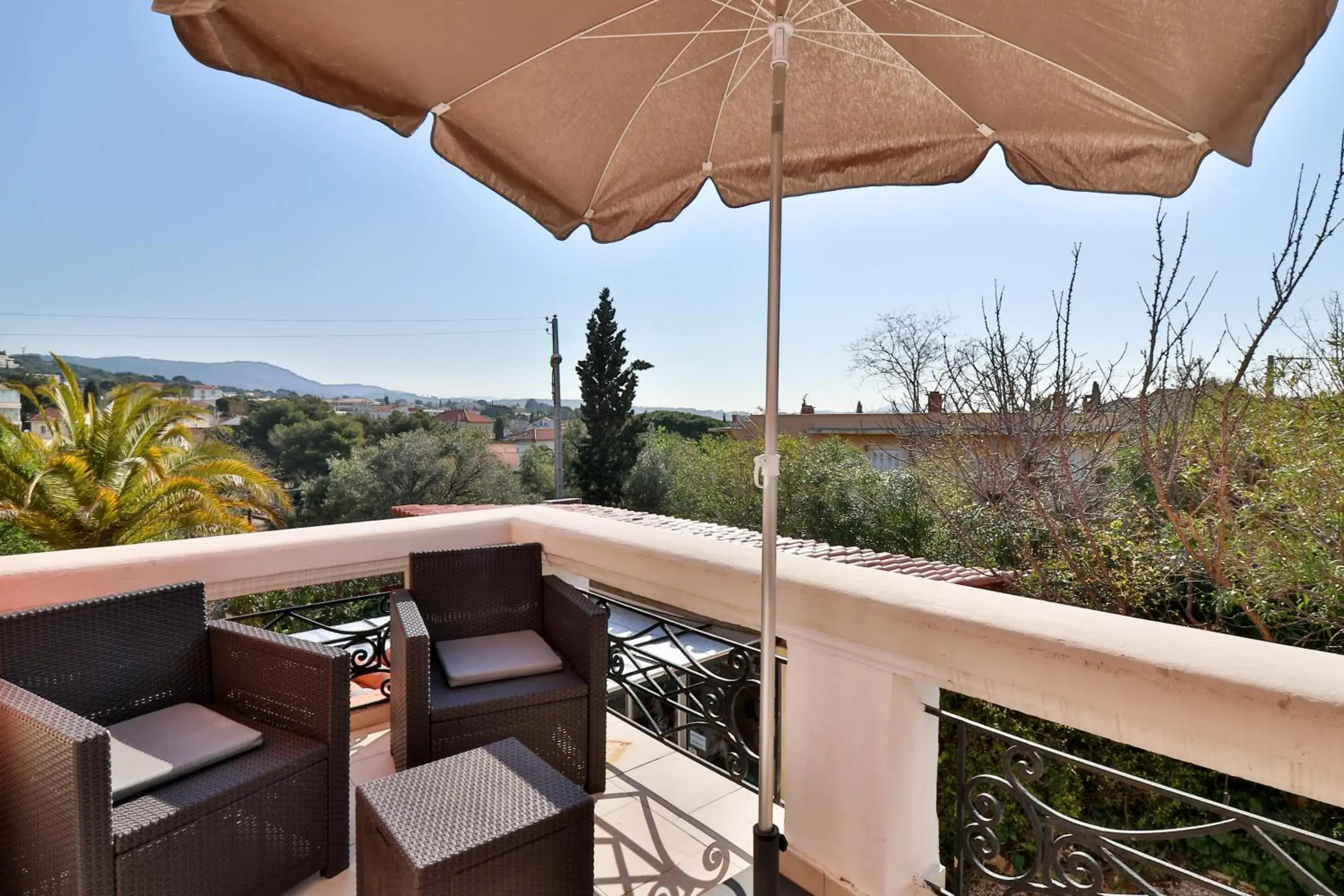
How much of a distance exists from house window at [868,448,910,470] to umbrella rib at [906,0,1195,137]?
1415 cm

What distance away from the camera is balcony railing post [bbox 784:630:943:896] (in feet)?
5.34

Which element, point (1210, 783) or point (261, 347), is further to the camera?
point (261, 347)

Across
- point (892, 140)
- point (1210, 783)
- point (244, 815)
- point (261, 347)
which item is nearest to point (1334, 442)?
point (1210, 783)

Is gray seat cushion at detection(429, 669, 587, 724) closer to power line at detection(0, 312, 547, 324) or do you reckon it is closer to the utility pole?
the utility pole

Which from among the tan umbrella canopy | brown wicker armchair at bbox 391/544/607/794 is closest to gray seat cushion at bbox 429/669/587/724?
brown wicker armchair at bbox 391/544/607/794

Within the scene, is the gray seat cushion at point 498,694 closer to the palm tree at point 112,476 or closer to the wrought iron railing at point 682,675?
the wrought iron railing at point 682,675

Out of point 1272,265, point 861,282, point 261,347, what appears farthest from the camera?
Result: point 261,347

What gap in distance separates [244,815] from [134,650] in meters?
0.60

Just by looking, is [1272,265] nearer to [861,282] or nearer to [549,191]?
[549,191]

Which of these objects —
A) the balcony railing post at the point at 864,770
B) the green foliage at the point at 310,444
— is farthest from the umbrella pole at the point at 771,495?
the green foliage at the point at 310,444

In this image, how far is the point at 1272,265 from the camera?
6465mm

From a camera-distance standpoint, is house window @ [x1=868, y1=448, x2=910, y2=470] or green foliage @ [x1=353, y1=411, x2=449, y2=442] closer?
house window @ [x1=868, y1=448, x2=910, y2=470]

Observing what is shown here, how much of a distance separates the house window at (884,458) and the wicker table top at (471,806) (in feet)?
47.4

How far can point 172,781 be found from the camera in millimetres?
1595
